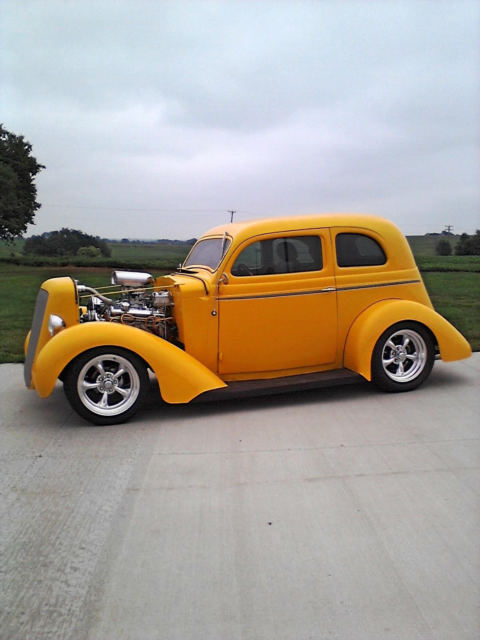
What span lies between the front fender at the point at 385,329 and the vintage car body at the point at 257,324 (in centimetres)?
1

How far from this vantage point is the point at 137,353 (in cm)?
440

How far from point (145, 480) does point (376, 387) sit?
9.15ft

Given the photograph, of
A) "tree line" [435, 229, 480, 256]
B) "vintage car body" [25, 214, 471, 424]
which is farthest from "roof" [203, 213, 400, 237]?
"tree line" [435, 229, 480, 256]

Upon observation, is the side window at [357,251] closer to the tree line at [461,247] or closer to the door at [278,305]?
the door at [278,305]

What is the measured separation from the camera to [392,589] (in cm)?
226

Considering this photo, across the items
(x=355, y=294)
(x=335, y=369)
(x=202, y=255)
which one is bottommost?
(x=335, y=369)

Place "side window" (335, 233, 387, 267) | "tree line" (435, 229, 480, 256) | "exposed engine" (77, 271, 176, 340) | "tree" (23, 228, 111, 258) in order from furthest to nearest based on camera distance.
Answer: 1. "tree line" (435, 229, 480, 256)
2. "tree" (23, 228, 111, 258)
3. "side window" (335, 233, 387, 267)
4. "exposed engine" (77, 271, 176, 340)

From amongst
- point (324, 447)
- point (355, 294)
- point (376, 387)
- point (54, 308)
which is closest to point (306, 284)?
point (355, 294)

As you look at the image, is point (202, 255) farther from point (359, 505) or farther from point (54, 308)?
point (359, 505)

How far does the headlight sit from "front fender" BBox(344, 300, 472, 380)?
273 centimetres

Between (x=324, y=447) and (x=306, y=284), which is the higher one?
(x=306, y=284)

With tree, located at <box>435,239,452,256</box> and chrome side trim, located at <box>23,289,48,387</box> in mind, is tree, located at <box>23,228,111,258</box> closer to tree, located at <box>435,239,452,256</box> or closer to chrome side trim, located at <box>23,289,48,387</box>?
chrome side trim, located at <box>23,289,48,387</box>

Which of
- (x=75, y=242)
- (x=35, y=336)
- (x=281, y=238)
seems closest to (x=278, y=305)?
(x=281, y=238)

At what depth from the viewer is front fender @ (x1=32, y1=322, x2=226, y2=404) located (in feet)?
14.1
